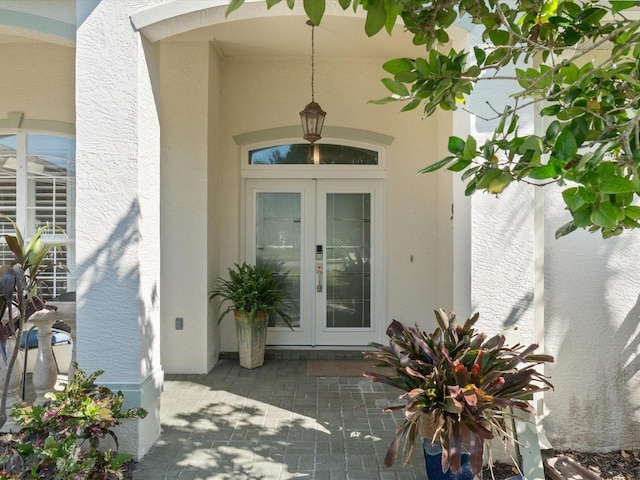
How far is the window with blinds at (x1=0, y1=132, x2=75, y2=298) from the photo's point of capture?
5.34m

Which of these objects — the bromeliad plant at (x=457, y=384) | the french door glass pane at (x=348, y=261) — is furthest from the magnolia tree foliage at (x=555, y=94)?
the french door glass pane at (x=348, y=261)

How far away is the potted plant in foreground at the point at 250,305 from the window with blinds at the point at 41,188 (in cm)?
190

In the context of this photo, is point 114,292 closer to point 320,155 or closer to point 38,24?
point 38,24

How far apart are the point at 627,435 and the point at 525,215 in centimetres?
194

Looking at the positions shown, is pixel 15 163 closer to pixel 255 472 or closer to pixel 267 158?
pixel 267 158

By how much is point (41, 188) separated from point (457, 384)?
17.4ft

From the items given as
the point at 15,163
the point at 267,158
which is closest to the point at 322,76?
the point at 267,158

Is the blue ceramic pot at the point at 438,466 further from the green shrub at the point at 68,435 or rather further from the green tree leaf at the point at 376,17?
the green tree leaf at the point at 376,17

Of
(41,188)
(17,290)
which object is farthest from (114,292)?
(41,188)

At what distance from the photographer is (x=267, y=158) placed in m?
5.96

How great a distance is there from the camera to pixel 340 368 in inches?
212

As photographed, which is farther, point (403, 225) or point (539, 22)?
point (403, 225)

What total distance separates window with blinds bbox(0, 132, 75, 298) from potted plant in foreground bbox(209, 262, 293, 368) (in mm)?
1903

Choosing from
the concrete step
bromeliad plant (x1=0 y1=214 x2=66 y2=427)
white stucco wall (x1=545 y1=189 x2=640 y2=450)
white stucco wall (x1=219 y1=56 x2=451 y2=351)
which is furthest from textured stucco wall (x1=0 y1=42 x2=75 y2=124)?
the concrete step
